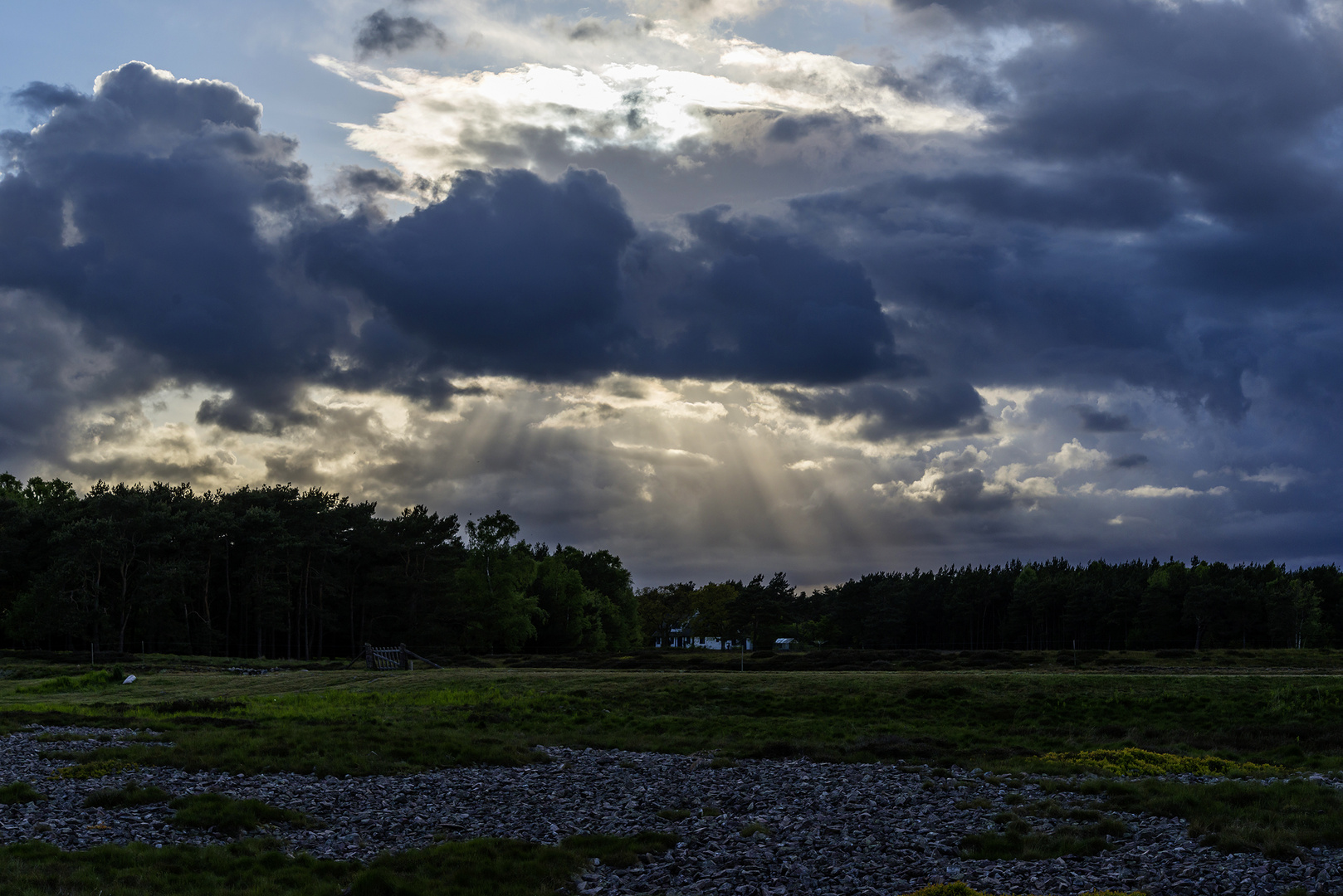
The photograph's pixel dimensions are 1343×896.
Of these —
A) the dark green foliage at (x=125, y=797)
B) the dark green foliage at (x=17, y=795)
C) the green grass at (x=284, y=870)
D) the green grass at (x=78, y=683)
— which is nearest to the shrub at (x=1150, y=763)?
the green grass at (x=284, y=870)

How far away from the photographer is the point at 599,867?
68.6 feet

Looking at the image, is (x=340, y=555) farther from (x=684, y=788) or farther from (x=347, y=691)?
(x=684, y=788)

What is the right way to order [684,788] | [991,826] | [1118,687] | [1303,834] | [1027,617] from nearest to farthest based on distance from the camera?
[1303,834] → [991,826] → [684,788] → [1118,687] → [1027,617]

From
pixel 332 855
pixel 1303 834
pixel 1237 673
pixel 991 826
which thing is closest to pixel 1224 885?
pixel 1303 834

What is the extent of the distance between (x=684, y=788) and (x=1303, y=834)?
1666cm

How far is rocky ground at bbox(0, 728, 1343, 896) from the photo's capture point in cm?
1888

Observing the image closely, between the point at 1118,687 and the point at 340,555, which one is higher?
the point at 340,555

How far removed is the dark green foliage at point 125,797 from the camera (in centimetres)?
2441

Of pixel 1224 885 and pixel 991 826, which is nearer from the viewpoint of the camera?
pixel 1224 885

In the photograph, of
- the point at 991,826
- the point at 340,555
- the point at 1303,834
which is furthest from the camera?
the point at 340,555

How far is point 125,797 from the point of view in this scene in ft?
81.1

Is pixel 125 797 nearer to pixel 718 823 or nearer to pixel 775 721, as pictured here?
pixel 718 823

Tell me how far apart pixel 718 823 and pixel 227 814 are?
12834 mm

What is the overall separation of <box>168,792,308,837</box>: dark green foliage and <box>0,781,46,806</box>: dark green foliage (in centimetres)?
350
